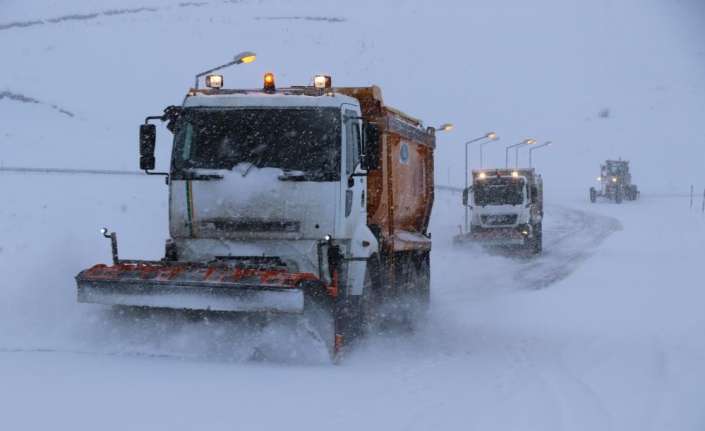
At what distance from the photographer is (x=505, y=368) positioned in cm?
910

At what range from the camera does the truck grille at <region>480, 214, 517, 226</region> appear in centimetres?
2947

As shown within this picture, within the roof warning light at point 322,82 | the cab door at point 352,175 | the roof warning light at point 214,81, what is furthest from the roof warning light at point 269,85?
the cab door at point 352,175

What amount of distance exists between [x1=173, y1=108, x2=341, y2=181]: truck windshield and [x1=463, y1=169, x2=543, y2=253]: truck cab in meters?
19.9

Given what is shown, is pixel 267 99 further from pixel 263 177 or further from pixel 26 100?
Answer: pixel 26 100

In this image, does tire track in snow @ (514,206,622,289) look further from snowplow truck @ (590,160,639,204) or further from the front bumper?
snowplow truck @ (590,160,639,204)

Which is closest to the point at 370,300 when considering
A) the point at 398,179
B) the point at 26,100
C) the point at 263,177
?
the point at 263,177

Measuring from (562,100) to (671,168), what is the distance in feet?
54.4

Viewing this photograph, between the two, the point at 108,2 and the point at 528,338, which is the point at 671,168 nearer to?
the point at 108,2

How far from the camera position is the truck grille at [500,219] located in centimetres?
2947

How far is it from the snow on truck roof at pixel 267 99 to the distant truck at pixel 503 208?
64.7 feet

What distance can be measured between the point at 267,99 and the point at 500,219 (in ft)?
68.2

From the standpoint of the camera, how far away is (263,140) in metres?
9.48

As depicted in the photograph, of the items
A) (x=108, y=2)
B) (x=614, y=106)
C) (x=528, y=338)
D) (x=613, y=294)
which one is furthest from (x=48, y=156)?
(x=614, y=106)

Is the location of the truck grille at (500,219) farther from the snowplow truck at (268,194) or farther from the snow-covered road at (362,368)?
the snowplow truck at (268,194)
